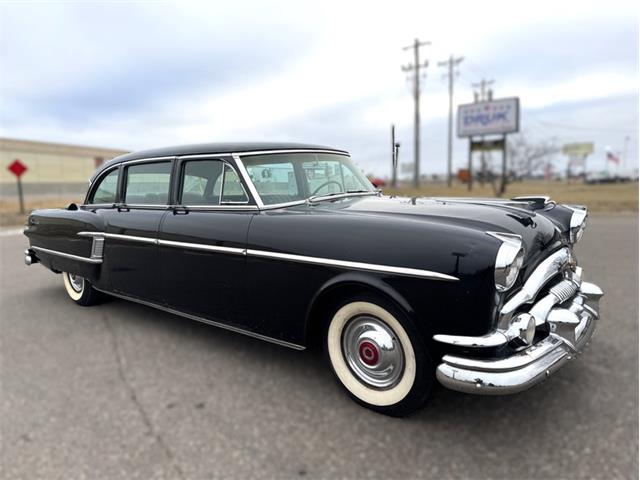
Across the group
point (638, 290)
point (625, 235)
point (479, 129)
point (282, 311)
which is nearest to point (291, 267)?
point (282, 311)

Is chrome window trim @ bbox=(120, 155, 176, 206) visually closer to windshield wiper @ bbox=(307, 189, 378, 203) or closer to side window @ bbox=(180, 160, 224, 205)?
side window @ bbox=(180, 160, 224, 205)

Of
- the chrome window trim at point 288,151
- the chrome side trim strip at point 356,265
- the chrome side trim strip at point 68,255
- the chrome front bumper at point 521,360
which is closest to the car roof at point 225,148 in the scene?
the chrome window trim at point 288,151

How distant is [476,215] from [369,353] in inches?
37.4

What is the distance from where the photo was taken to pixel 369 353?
2.23 m

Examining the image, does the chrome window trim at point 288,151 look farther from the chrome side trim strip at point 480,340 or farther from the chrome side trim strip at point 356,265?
the chrome side trim strip at point 480,340

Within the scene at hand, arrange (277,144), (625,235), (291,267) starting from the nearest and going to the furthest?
(291,267) < (277,144) < (625,235)

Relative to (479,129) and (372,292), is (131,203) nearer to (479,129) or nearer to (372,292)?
(372,292)

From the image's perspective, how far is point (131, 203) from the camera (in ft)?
11.9

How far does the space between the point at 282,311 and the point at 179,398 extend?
2.49 feet

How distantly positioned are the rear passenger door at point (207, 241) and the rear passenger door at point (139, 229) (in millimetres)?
131

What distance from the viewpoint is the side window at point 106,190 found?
389 centimetres

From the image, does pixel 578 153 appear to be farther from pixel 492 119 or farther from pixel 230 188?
pixel 230 188

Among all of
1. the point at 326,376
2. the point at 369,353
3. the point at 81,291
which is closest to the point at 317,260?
the point at 369,353

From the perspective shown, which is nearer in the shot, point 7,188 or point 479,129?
point 479,129
